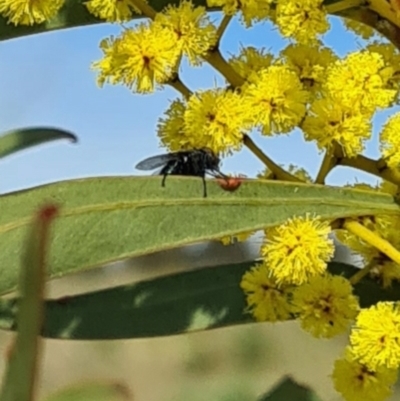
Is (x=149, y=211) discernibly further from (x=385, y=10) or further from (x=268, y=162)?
(x=385, y=10)

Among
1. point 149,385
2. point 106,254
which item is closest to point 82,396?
point 106,254

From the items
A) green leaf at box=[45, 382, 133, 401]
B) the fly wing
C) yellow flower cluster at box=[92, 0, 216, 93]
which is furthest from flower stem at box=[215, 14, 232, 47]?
green leaf at box=[45, 382, 133, 401]

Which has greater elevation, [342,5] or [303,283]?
[342,5]

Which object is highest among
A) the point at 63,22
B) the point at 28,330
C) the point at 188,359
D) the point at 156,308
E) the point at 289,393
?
the point at 188,359

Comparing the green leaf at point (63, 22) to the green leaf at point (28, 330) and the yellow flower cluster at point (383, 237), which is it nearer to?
the yellow flower cluster at point (383, 237)

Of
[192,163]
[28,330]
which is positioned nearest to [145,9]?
[192,163]

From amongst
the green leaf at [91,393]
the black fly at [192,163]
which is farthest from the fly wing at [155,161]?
the green leaf at [91,393]

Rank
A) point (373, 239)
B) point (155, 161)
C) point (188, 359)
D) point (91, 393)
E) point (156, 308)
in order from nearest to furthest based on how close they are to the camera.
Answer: point (91, 393) < point (373, 239) < point (155, 161) < point (156, 308) < point (188, 359)
